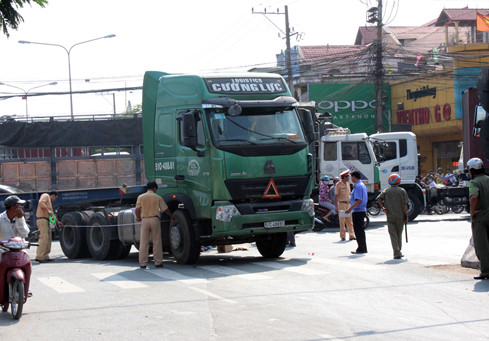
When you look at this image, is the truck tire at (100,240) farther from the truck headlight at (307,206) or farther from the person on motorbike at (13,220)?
the person on motorbike at (13,220)

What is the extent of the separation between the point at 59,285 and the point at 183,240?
2.82 m

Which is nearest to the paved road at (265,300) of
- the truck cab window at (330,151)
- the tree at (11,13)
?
the tree at (11,13)

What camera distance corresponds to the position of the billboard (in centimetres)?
4888

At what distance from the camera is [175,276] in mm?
12812

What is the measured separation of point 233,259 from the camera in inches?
616

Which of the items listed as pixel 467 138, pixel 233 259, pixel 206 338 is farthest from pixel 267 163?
pixel 467 138

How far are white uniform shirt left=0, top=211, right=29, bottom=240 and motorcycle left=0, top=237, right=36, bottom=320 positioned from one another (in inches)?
7.1

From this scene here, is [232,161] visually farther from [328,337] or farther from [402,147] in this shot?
[402,147]

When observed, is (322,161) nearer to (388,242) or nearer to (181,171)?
(388,242)

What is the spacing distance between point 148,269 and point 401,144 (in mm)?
14352

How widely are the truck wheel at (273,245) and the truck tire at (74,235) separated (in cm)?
442

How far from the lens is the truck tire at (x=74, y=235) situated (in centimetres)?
1725

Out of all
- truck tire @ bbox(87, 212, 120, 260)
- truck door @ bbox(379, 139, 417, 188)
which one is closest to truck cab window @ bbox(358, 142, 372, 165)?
truck door @ bbox(379, 139, 417, 188)

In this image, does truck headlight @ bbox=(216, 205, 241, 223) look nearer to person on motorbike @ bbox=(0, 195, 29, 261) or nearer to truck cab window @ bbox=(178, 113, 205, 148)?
truck cab window @ bbox=(178, 113, 205, 148)
